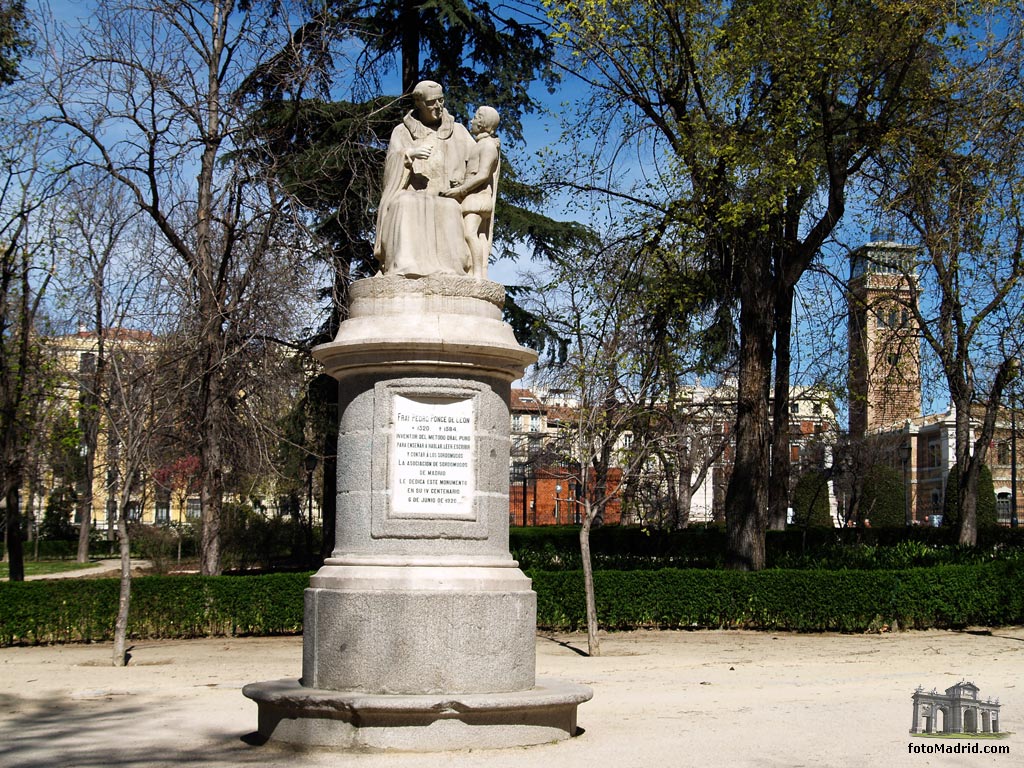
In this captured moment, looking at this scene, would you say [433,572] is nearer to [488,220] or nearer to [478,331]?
[478,331]

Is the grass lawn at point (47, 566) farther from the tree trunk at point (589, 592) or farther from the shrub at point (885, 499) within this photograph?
the shrub at point (885, 499)

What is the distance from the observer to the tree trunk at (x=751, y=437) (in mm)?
23172

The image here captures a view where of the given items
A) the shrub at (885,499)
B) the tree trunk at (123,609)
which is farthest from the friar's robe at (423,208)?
the shrub at (885,499)

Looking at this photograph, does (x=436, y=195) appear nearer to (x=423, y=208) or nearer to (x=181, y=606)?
(x=423, y=208)

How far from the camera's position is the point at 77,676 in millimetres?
15258

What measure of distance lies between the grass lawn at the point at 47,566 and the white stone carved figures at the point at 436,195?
104 ft

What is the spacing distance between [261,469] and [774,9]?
1250cm

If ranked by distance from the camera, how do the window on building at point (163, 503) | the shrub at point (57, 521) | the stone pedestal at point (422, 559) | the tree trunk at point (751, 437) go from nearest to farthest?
the stone pedestal at point (422, 559) → the tree trunk at point (751, 437) → the window on building at point (163, 503) → the shrub at point (57, 521)

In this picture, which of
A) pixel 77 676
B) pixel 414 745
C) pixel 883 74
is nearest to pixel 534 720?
pixel 414 745

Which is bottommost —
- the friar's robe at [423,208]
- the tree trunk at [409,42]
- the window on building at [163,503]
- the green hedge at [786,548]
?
the green hedge at [786,548]

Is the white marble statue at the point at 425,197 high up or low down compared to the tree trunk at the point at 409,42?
down

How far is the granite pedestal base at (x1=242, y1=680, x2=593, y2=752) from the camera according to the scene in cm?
811

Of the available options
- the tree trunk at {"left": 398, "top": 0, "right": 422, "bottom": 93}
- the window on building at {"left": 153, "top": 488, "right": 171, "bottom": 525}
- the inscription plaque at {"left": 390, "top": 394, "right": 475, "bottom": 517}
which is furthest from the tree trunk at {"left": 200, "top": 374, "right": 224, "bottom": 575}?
the inscription plaque at {"left": 390, "top": 394, "right": 475, "bottom": 517}

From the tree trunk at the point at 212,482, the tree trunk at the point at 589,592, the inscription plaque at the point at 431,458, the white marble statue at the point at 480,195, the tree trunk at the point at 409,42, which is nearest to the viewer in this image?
the inscription plaque at the point at 431,458
